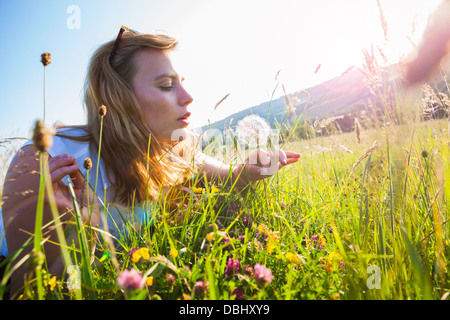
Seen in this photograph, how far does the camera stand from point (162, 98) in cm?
228

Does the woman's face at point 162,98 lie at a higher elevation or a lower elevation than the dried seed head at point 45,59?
higher

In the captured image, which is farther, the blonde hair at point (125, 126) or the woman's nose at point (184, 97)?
the woman's nose at point (184, 97)

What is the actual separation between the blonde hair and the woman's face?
7 cm

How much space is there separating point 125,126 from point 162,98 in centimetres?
40

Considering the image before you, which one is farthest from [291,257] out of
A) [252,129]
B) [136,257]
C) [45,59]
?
[252,129]

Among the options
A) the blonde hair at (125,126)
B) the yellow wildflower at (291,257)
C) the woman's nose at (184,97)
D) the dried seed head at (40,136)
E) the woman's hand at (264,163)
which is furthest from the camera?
the woman's nose at (184,97)

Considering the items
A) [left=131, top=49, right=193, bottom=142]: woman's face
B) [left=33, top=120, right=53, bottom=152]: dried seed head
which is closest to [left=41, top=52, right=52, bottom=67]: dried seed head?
[left=33, top=120, right=53, bottom=152]: dried seed head

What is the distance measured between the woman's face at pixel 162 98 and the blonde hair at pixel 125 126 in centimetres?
7

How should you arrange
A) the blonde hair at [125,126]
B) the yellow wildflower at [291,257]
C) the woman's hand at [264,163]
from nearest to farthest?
the yellow wildflower at [291,257] → the woman's hand at [264,163] → the blonde hair at [125,126]

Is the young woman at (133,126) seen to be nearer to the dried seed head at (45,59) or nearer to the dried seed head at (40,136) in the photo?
the dried seed head at (45,59)

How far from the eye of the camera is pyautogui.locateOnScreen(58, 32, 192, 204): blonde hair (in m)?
2.10

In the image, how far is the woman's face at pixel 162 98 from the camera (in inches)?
90.3

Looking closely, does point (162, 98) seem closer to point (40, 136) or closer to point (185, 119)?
point (185, 119)

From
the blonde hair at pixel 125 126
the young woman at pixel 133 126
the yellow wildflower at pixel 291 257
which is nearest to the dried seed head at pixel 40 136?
the yellow wildflower at pixel 291 257
